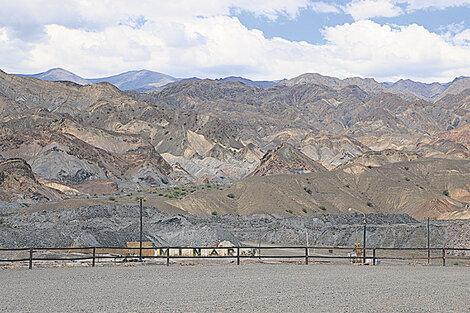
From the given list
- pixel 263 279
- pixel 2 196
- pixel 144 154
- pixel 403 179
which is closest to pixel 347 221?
pixel 403 179

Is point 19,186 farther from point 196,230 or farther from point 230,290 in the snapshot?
point 230,290

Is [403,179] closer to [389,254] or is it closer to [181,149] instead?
[389,254]

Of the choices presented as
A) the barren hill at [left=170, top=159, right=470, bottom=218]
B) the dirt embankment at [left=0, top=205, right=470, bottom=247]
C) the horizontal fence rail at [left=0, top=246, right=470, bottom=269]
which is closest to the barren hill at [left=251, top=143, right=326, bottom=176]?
the barren hill at [left=170, top=159, right=470, bottom=218]

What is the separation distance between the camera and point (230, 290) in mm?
19359

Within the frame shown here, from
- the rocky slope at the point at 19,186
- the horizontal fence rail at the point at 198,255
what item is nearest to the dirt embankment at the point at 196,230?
the horizontal fence rail at the point at 198,255

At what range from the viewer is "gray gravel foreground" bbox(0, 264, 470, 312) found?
1631 centimetres

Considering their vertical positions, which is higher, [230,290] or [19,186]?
[19,186]

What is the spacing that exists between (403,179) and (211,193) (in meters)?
40.9

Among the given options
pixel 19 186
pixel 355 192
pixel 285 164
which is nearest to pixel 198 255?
pixel 19 186

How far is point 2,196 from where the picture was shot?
8481 centimetres

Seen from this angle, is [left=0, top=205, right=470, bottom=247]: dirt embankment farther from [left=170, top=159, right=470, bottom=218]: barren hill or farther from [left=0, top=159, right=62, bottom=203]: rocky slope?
[left=0, top=159, right=62, bottom=203]: rocky slope

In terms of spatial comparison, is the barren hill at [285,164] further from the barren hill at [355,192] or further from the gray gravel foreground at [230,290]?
the gray gravel foreground at [230,290]

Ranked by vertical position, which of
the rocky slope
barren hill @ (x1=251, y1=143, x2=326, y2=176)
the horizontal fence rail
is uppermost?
barren hill @ (x1=251, y1=143, x2=326, y2=176)

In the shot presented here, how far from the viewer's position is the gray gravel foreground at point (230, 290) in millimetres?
16312
